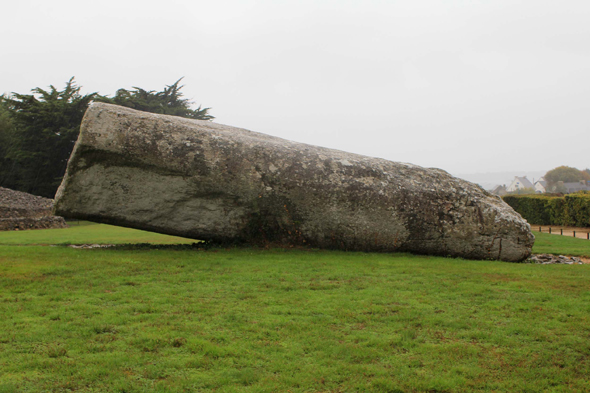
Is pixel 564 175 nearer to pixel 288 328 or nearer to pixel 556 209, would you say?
pixel 556 209

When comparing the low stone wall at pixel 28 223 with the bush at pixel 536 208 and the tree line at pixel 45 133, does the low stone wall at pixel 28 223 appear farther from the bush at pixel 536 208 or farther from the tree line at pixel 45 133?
the bush at pixel 536 208

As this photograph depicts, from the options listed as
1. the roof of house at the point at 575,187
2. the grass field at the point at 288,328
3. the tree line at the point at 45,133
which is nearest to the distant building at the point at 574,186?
the roof of house at the point at 575,187

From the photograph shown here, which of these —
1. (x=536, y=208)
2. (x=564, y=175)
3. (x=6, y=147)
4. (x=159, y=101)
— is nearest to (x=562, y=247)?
(x=536, y=208)

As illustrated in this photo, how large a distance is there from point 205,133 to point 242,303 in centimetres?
604

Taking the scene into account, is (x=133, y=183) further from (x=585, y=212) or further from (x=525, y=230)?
(x=585, y=212)

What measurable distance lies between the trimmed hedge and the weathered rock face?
54.5 feet

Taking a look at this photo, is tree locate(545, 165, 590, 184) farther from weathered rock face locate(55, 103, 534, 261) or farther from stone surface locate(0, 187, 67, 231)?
weathered rock face locate(55, 103, 534, 261)

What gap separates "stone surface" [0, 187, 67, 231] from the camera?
2633 cm

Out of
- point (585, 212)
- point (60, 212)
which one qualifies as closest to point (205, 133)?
point (60, 212)

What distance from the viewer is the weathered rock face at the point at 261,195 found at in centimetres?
1125

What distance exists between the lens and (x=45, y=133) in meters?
43.4

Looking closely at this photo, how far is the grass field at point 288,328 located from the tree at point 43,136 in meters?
39.1

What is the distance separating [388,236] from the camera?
482 inches

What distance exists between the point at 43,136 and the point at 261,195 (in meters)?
40.4
